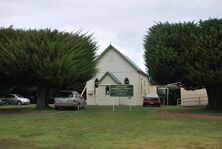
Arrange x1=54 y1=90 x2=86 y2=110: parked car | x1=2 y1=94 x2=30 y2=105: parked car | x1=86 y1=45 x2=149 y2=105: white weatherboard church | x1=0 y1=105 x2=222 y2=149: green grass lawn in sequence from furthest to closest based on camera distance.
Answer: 1. x1=2 y1=94 x2=30 y2=105: parked car
2. x1=86 y1=45 x2=149 y2=105: white weatherboard church
3. x1=54 y1=90 x2=86 y2=110: parked car
4. x1=0 y1=105 x2=222 y2=149: green grass lawn

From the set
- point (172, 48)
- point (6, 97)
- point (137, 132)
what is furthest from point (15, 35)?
point (6, 97)

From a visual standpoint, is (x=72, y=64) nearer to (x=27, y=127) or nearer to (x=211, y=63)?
(x=211, y=63)

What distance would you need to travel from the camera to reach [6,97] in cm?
6444

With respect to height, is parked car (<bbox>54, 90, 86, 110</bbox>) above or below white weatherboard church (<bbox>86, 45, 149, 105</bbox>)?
below

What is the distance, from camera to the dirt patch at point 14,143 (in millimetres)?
15945

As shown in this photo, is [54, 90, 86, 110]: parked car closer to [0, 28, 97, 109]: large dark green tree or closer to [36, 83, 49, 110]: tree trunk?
[0, 28, 97, 109]: large dark green tree

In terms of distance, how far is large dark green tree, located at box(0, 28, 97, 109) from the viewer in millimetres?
36281

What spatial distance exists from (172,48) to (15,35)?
12420 millimetres

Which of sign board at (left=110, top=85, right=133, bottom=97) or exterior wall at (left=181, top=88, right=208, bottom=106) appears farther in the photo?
exterior wall at (left=181, top=88, right=208, bottom=106)

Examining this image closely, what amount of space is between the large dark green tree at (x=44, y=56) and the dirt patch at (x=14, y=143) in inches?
731

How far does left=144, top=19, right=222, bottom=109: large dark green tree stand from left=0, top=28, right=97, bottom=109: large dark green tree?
5.54 metres

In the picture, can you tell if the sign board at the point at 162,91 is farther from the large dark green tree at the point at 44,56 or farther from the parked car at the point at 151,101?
the large dark green tree at the point at 44,56

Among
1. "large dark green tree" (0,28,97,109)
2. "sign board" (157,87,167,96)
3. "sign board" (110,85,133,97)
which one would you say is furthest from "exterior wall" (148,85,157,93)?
"large dark green tree" (0,28,97,109)

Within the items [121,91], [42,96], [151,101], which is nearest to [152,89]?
[151,101]
